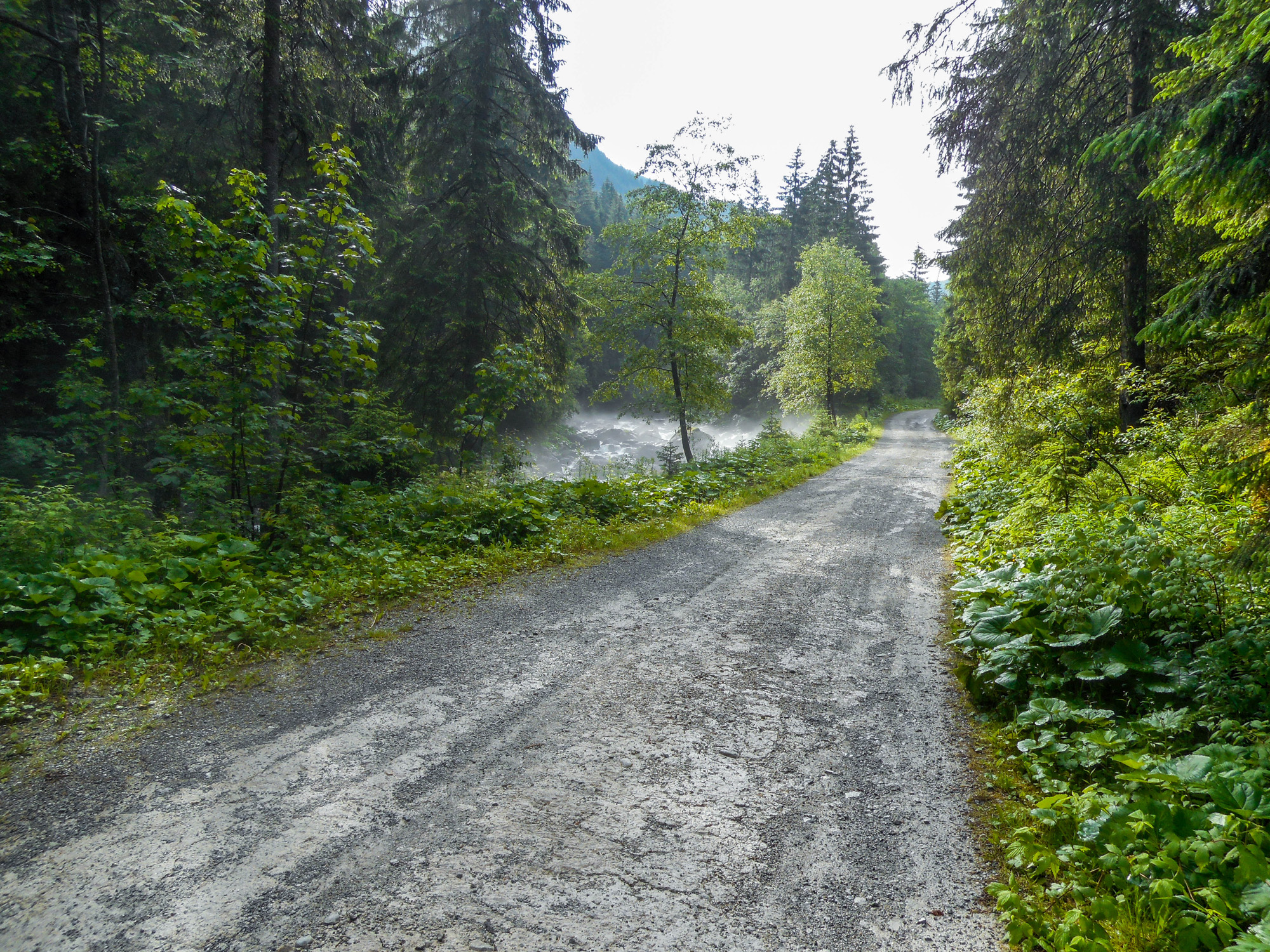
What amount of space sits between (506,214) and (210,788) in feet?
42.0

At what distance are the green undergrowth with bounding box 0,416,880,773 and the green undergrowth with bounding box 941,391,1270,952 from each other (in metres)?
4.33

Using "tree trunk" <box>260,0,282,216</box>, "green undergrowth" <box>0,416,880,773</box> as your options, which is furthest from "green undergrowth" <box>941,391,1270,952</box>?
"tree trunk" <box>260,0,282,216</box>

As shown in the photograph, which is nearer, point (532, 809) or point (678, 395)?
point (532, 809)

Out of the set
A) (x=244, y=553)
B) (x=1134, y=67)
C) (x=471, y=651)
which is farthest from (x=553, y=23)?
(x=471, y=651)

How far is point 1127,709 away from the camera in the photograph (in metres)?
3.49

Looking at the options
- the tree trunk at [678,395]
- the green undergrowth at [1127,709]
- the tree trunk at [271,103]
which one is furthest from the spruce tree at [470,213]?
the green undergrowth at [1127,709]

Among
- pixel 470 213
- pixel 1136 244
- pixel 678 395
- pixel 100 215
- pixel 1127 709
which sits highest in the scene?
pixel 470 213

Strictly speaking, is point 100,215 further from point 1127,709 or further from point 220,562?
point 1127,709

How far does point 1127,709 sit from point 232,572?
21.3 feet

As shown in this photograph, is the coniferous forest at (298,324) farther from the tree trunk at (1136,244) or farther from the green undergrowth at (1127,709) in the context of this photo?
the tree trunk at (1136,244)

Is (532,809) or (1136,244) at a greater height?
(1136,244)

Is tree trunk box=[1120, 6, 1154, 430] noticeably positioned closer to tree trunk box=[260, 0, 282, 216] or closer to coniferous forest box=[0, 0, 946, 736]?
coniferous forest box=[0, 0, 946, 736]

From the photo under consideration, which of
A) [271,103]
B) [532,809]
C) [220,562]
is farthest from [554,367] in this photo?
[532,809]

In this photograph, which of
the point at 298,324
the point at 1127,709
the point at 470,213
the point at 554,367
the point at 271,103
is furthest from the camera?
the point at 554,367
